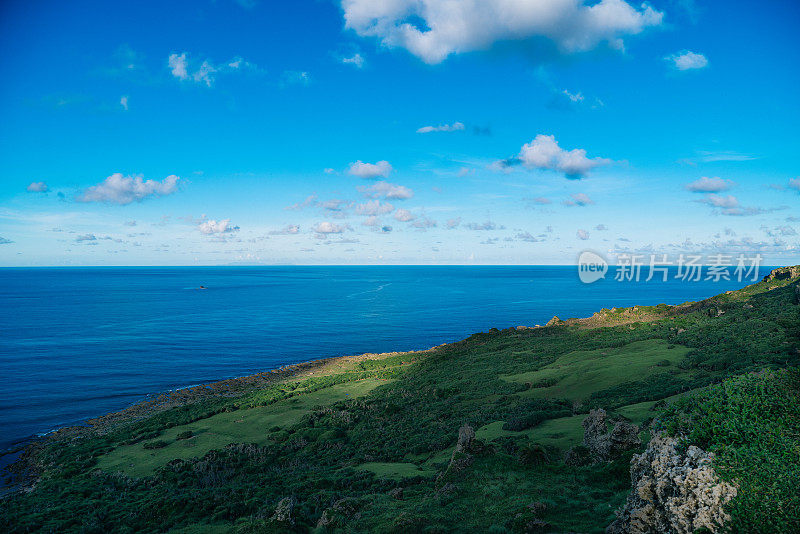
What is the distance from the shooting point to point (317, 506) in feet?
55.7

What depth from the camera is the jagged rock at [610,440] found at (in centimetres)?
1586

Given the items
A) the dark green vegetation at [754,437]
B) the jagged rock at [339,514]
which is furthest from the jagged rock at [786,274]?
the jagged rock at [339,514]

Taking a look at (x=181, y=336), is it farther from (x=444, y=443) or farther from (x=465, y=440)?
(x=465, y=440)

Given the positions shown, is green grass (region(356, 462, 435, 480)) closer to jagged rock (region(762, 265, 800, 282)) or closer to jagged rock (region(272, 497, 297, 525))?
jagged rock (region(272, 497, 297, 525))

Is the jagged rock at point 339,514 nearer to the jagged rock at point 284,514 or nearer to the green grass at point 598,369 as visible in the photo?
the jagged rock at point 284,514

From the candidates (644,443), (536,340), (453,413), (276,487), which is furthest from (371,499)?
(536,340)

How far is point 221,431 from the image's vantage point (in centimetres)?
3241

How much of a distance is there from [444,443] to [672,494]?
15.9 m

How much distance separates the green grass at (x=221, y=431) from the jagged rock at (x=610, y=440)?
2236 centimetres

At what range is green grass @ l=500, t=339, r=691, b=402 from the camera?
100 ft

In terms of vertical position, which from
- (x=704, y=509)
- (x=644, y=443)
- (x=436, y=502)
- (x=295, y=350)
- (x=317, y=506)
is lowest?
(x=295, y=350)

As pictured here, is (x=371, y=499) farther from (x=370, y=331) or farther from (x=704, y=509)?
(x=370, y=331)

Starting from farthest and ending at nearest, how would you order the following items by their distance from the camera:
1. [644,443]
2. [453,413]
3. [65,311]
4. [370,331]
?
[65,311]
[370,331]
[453,413]
[644,443]

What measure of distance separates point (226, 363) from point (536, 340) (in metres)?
45.5
